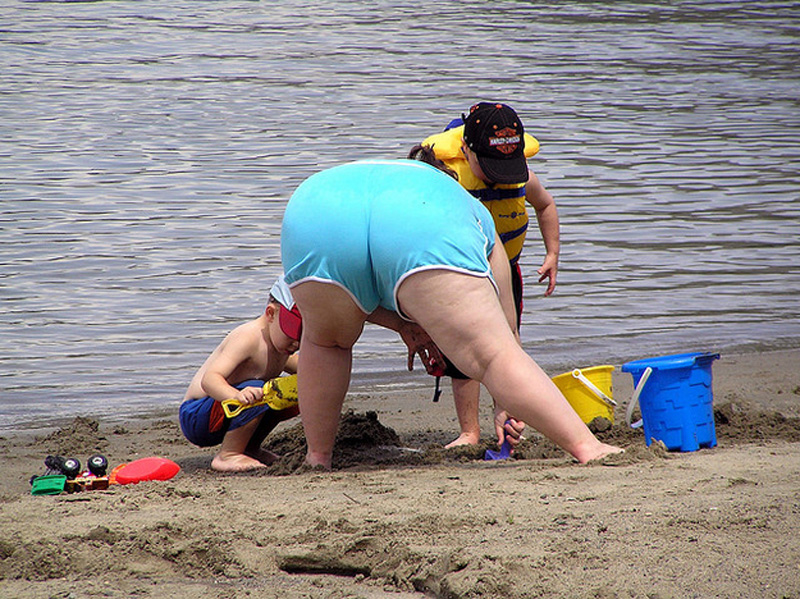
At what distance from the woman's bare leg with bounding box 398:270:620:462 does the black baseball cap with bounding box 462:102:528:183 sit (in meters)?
0.97

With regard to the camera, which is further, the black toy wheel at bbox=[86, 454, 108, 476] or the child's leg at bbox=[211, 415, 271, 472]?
the child's leg at bbox=[211, 415, 271, 472]

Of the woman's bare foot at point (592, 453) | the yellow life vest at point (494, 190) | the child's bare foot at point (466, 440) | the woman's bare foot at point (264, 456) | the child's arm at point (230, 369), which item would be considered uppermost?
the yellow life vest at point (494, 190)

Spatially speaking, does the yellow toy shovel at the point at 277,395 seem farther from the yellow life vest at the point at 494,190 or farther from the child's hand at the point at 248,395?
the yellow life vest at the point at 494,190

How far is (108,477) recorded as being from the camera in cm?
439

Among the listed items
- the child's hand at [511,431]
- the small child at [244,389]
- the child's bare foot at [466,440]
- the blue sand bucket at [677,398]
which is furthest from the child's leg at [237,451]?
the blue sand bucket at [677,398]

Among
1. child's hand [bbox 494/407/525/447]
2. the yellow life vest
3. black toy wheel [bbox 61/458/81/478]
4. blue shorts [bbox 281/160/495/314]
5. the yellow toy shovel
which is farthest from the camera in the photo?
the yellow life vest

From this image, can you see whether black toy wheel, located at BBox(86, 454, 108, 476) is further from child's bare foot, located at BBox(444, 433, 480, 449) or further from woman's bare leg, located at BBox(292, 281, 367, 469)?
child's bare foot, located at BBox(444, 433, 480, 449)

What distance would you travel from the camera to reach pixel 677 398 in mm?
4262

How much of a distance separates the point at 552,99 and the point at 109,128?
708cm

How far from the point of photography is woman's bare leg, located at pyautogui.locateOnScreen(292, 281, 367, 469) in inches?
155

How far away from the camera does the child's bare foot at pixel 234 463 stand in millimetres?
4738

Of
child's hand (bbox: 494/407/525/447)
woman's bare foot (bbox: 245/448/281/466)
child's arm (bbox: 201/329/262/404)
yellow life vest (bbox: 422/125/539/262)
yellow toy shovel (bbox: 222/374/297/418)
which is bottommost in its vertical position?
woman's bare foot (bbox: 245/448/281/466)

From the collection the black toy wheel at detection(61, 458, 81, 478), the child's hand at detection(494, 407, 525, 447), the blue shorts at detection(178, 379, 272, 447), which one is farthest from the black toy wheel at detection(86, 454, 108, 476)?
the child's hand at detection(494, 407, 525, 447)

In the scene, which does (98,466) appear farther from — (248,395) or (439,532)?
(439,532)
